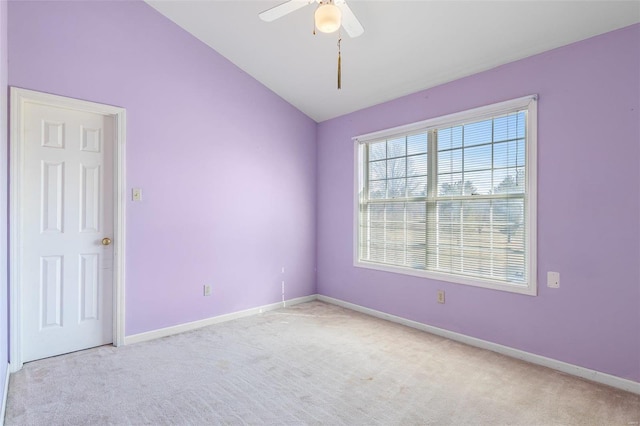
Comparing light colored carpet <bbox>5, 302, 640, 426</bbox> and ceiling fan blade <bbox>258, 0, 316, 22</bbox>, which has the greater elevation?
ceiling fan blade <bbox>258, 0, 316, 22</bbox>

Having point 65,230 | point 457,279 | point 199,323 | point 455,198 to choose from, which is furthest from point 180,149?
point 457,279

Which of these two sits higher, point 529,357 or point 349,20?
point 349,20

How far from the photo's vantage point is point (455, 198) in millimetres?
3307

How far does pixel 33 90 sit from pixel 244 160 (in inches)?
75.3

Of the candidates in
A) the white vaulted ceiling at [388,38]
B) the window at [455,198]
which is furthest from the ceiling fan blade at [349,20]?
the window at [455,198]

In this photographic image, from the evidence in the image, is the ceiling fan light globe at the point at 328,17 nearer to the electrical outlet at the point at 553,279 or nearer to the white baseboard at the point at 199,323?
the electrical outlet at the point at 553,279

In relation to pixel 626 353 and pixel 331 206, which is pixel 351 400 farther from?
pixel 331 206

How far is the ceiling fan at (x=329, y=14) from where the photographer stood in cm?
196

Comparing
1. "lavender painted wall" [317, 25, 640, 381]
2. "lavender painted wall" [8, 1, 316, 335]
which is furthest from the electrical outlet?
"lavender painted wall" [8, 1, 316, 335]

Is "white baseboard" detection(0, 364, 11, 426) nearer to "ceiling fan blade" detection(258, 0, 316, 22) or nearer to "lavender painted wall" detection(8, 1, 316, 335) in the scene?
"lavender painted wall" detection(8, 1, 316, 335)

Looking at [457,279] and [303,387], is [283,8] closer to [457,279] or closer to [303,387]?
[303,387]

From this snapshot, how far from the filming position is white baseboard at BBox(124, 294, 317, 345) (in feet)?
10.4

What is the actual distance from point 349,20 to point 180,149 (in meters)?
2.10

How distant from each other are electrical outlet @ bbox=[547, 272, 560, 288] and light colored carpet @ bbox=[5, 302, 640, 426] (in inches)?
25.4
